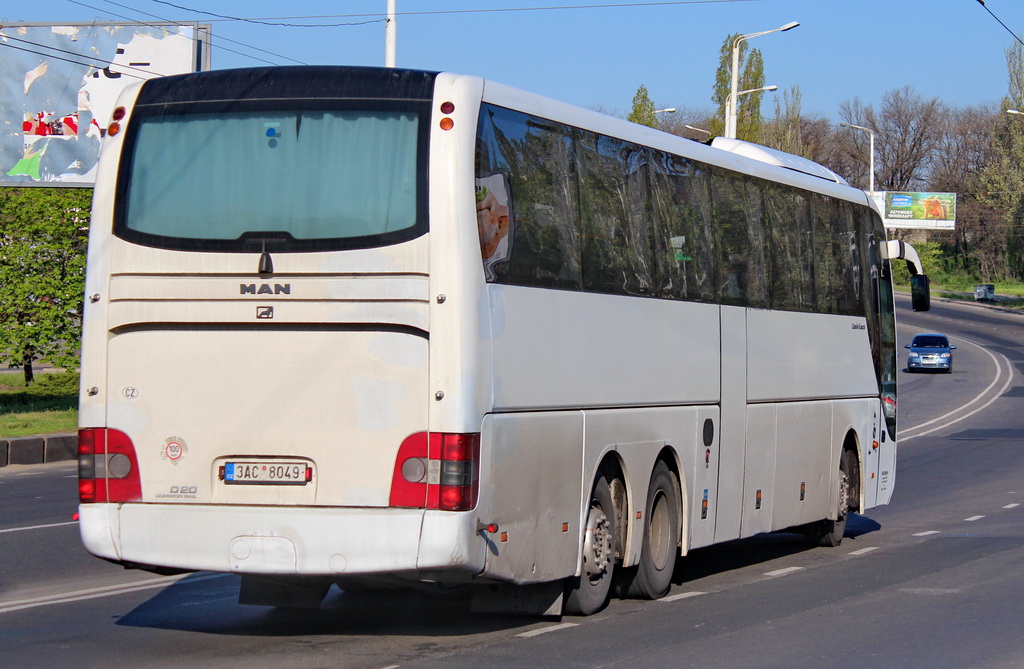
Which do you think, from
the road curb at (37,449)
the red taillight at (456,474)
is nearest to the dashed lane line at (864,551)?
the red taillight at (456,474)

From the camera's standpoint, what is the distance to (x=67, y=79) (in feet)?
97.7

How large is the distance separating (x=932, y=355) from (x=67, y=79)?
36.3 m

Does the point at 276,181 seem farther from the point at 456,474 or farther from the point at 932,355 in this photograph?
the point at 932,355

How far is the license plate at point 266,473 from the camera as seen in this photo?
7523 millimetres

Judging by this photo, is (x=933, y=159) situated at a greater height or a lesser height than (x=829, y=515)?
greater

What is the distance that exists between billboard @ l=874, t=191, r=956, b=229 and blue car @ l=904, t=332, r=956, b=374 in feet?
150

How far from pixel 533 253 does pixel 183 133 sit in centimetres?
210

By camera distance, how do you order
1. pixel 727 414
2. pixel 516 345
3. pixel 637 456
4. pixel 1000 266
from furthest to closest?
pixel 1000 266 < pixel 727 414 < pixel 637 456 < pixel 516 345

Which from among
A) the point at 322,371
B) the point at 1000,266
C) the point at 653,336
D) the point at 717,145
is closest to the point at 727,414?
the point at 653,336

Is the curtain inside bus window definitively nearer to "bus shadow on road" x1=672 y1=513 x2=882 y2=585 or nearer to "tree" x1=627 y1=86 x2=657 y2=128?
"bus shadow on road" x1=672 y1=513 x2=882 y2=585

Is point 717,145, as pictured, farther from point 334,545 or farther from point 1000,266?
point 1000,266

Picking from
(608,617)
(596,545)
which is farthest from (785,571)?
(596,545)

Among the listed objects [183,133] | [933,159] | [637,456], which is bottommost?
[637,456]

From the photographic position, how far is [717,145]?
489 inches
